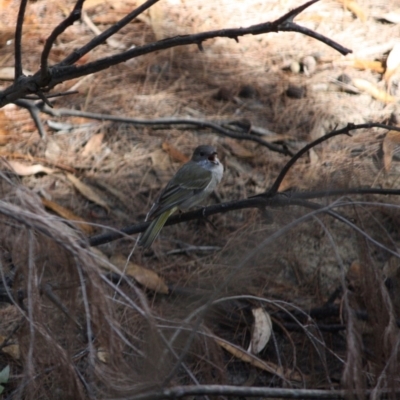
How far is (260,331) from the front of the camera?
4.75m

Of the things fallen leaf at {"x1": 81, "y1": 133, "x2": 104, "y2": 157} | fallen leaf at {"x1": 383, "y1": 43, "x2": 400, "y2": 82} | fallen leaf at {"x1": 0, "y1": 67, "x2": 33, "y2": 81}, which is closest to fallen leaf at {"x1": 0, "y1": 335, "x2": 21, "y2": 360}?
fallen leaf at {"x1": 81, "y1": 133, "x2": 104, "y2": 157}

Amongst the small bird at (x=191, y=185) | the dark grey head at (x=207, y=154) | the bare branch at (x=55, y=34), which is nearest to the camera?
the bare branch at (x=55, y=34)

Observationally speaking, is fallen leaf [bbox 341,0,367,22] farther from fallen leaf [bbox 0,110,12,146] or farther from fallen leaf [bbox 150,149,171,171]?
fallen leaf [bbox 0,110,12,146]

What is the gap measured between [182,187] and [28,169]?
146cm

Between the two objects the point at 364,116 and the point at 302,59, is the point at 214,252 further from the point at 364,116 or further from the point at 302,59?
the point at 302,59

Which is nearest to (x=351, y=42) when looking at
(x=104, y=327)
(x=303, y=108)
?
(x=303, y=108)

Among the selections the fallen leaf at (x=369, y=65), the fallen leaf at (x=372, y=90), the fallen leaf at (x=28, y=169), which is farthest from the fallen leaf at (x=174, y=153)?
the fallen leaf at (x=369, y=65)

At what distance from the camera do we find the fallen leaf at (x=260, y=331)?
15.4ft

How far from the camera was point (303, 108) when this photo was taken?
662 centimetres

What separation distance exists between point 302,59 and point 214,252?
8.65ft

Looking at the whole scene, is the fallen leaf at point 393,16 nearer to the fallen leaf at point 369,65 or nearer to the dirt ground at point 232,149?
the dirt ground at point 232,149

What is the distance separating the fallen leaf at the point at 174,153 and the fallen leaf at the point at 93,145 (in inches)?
22.0

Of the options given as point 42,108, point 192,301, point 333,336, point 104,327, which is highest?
point 104,327

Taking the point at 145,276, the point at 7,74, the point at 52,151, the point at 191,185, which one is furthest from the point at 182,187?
the point at 7,74
